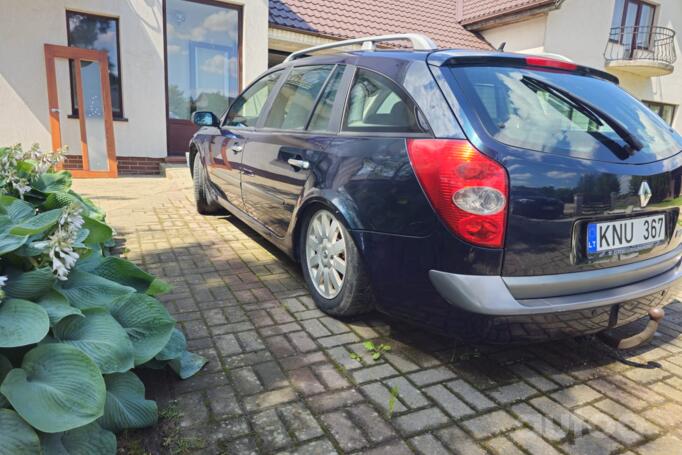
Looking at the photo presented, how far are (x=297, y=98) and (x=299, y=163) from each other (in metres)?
0.68

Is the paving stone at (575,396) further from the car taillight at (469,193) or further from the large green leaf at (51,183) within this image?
the large green leaf at (51,183)

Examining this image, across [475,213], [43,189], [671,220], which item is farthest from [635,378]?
[43,189]

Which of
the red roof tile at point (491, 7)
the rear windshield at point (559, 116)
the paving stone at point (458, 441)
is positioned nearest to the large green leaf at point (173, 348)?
the paving stone at point (458, 441)

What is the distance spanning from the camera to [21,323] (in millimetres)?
1524

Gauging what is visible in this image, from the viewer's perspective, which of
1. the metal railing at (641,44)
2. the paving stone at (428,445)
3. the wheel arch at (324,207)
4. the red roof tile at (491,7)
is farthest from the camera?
the metal railing at (641,44)

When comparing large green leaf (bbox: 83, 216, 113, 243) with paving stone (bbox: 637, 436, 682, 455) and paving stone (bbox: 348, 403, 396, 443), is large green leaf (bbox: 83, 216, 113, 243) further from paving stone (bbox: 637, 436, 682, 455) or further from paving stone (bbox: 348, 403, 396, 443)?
paving stone (bbox: 637, 436, 682, 455)

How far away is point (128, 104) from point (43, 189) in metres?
5.84

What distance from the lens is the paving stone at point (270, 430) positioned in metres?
1.72

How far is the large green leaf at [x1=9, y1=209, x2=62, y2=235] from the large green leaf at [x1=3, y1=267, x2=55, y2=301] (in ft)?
0.47

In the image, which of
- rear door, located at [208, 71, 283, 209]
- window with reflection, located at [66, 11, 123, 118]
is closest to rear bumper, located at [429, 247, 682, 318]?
rear door, located at [208, 71, 283, 209]

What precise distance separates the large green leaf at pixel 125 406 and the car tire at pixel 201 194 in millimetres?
3564

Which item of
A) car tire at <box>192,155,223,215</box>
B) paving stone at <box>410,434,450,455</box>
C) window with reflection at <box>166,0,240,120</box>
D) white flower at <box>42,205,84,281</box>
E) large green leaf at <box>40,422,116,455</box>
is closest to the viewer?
large green leaf at <box>40,422,116,455</box>

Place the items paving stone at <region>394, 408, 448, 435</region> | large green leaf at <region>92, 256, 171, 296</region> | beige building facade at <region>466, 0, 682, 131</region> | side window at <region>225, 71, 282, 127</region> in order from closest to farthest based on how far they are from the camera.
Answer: paving stone at <region>394, 408, 448, 435</region> → large green leaf at <region>92, 256, 171, 296</region> → side window at <region>225, 71, 282, 127</region> → beige building facade at <region>466, 0, 682, 131</region>

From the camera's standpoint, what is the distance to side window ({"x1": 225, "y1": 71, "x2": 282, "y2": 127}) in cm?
389
